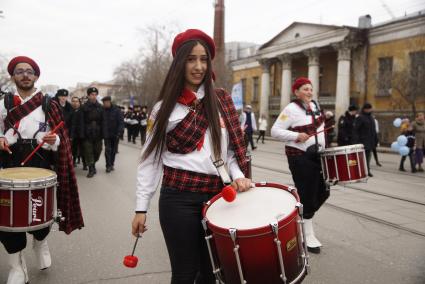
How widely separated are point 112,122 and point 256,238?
9764 mm

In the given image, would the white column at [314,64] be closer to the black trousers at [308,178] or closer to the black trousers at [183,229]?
the black trousers at [308,178]

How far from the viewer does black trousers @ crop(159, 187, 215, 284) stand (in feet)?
8.57

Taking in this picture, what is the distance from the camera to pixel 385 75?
1027 inches

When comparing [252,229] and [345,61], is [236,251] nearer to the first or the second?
[252,229]

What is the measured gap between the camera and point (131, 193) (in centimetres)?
841

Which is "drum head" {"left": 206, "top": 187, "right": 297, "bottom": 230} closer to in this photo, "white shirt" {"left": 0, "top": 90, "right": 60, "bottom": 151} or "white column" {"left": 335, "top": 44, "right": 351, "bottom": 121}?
"white shirt" {"left": 0, "top": 90, "right": 60, "bottom": 151}

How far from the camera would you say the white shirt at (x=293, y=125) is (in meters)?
4.84

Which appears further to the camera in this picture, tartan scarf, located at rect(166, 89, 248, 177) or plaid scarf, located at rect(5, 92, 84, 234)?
plaid scarf, located at rect(5, 92, 84, 234)

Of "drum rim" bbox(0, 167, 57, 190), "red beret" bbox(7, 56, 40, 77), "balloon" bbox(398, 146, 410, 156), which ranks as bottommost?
"balloon" bbox(398, 146, 410, 156)

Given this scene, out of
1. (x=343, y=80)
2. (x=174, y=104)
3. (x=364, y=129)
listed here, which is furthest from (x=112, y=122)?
(x=343, y=80)

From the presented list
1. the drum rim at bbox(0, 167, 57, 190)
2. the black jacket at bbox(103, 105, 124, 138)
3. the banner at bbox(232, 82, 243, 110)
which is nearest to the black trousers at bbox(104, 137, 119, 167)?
the black jacket at bbox(103, 105, 124, 138)

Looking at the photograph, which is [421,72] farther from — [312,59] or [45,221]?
[45,221]

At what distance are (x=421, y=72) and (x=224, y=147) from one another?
22154 mm

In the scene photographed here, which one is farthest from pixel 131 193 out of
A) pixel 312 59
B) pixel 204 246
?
pixel 312 59
